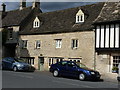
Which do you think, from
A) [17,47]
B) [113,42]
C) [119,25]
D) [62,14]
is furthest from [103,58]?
[17,47]

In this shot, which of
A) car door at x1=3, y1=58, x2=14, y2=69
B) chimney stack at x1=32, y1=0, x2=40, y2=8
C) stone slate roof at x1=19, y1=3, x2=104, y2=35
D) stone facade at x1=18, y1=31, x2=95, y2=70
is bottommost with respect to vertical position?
car door at x1=3, y1=58, x2=14, y2=69

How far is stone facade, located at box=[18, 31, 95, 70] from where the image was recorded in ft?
81.0

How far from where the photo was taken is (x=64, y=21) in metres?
29.6

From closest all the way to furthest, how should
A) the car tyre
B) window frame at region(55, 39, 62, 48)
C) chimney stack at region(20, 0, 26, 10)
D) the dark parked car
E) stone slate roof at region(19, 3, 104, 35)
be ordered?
the car tyre < the dark parked car < stone slate roof at region(19, 3, 104, 35) < window frame at region(55, 39, 62, 48) < chimney stack at region(20, 0, 26, 10)

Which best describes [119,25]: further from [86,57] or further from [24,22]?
[24,22]

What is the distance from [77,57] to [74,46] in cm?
148

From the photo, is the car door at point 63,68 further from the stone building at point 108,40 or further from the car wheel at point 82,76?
the stone building at point 108,40

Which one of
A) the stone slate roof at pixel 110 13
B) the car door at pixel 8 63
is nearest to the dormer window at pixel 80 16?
the stone slate roof at pixel 110 13

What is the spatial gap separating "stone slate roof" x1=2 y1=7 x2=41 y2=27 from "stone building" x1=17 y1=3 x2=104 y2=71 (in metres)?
1.84

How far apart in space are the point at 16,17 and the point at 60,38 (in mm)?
12371

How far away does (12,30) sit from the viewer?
35156 mm

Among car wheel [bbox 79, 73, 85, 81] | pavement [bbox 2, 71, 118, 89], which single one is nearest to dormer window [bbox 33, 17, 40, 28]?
car wheel [bbox 79, 73, 85, 81]

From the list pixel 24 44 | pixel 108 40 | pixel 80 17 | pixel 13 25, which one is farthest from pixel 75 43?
pixel 13 25

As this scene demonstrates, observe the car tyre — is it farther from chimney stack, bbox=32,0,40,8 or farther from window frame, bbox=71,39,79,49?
chimney stack, bbox=32,0,40,8
